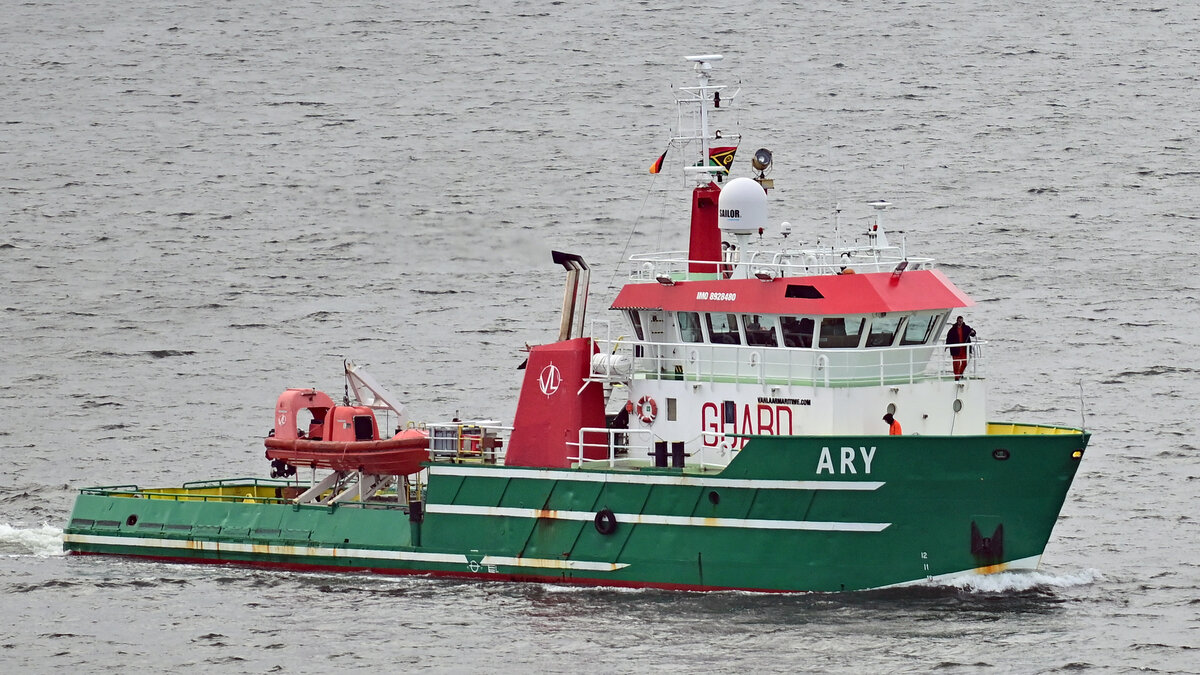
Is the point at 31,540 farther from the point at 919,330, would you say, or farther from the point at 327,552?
the point at 919,330

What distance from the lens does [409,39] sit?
267 feet

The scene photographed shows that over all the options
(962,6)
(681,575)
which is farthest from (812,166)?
(681,575)

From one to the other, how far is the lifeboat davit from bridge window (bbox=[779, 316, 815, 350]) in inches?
268

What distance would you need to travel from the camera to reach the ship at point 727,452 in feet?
88.5

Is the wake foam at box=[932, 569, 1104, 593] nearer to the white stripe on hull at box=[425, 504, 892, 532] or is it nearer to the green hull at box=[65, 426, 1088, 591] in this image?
the green hull at box=[65, 426, 1088, 591]

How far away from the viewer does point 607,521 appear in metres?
28.5

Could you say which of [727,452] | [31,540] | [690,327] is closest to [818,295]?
[690,327]

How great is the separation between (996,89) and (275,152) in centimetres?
2728

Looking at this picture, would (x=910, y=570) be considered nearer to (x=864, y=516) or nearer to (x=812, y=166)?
(x=864, y=516)

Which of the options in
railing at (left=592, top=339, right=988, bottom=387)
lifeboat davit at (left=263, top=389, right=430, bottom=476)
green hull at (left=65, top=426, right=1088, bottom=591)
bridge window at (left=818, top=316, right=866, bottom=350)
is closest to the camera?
green hull at (left=65, top=426, right=1088, bottom=591)

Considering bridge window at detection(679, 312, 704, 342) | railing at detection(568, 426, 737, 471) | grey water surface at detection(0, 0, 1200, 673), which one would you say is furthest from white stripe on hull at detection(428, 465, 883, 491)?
bridge window at detection(679, 312, 704, 342)

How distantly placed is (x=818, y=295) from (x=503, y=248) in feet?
54.4

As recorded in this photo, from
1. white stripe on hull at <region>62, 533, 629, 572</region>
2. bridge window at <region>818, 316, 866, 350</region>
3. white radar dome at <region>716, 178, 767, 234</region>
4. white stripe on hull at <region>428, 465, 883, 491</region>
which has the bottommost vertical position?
white stripe on hull at <region>62, 533, 629, 572</region>

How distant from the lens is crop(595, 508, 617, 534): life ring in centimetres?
2848
